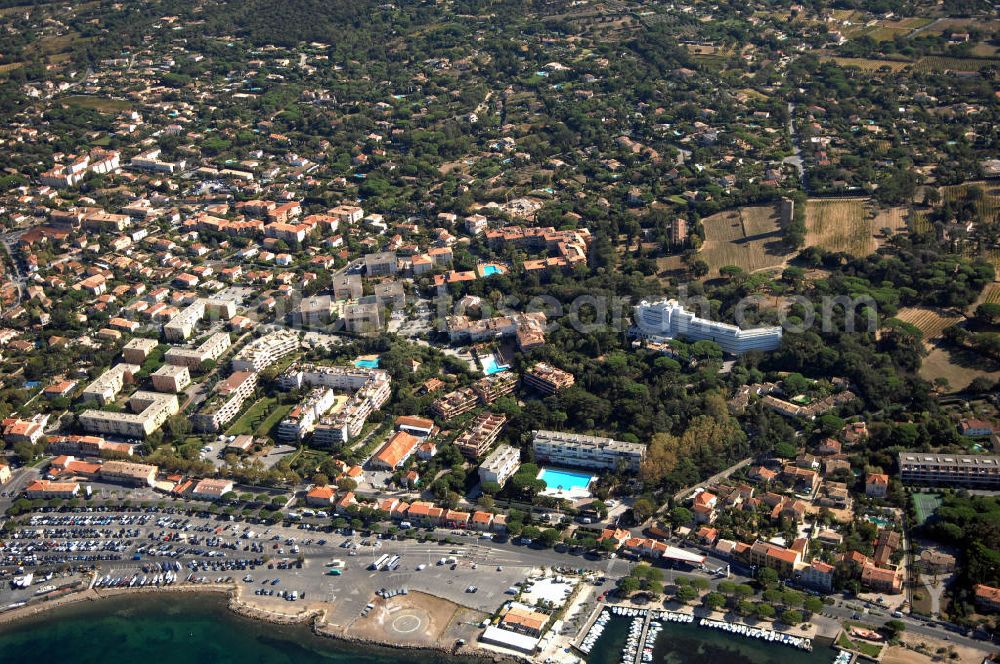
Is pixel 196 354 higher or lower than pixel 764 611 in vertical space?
higher

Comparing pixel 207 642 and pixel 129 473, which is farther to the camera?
pixel 129 473

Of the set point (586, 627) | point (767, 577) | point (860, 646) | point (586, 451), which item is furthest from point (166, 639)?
point (860, 646)

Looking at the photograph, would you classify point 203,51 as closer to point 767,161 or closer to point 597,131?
point 597,131

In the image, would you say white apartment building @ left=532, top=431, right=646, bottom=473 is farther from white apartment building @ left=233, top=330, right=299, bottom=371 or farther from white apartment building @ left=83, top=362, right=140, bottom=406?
white apartment building @ left=83, top=362, right=140, bottom=406

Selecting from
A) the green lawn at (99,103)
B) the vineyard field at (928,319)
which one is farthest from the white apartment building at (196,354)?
the green lawn at (99,103)

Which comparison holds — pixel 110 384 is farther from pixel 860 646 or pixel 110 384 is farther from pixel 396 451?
pixel 860 646

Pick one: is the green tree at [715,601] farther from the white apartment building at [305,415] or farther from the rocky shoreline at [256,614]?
the white apartment building at [305,415]

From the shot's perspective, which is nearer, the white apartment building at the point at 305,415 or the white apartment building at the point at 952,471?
the white apartment building at the point at 952,471
